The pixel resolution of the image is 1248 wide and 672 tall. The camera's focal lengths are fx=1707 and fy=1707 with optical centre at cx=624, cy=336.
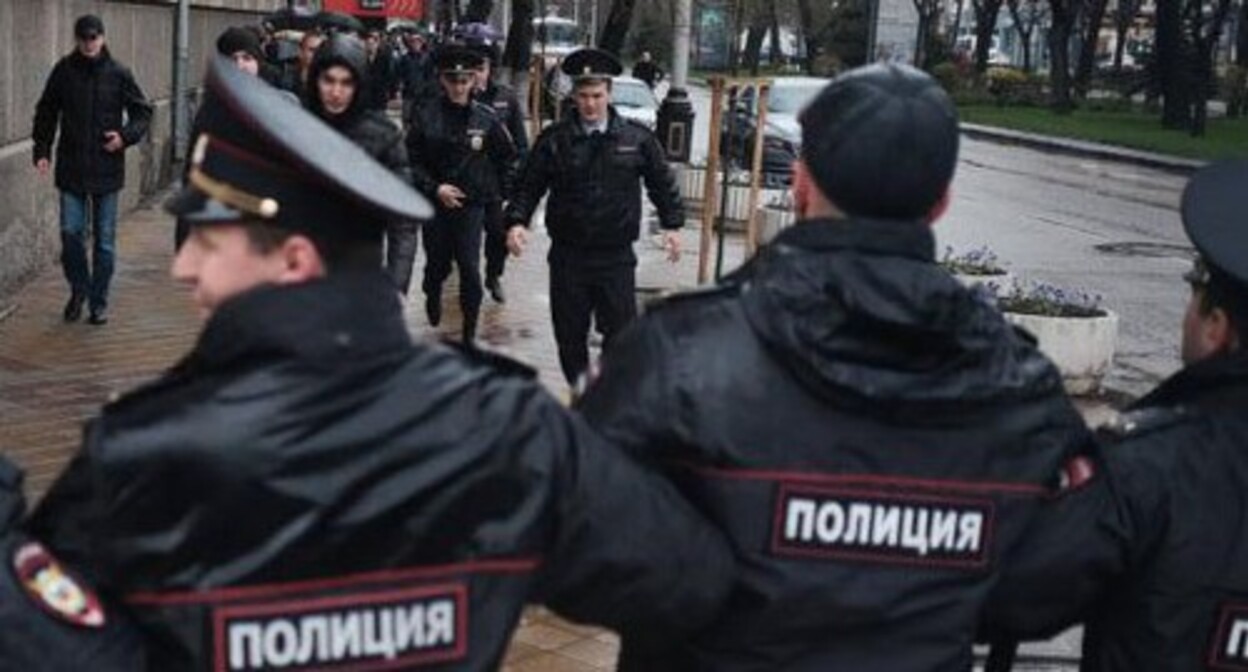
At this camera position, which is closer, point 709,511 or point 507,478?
point 507,478

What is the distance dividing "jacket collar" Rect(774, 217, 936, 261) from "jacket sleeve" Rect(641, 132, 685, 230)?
546 centimetres

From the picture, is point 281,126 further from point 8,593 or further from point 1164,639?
point 1164,639

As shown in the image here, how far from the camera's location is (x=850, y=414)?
2.32 m

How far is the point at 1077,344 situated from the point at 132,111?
18.1 ft

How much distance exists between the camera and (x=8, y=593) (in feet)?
6.39

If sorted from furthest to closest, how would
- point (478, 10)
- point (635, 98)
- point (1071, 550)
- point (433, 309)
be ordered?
1. point (478, 10)
2. point (635, 98)
3. point (433, 309)
4. point (1071, 550)

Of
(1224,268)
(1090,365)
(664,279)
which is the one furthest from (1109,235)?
(1224,268)

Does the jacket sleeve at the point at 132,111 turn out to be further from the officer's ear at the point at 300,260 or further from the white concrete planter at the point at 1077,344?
the officer's ear at the point at 300,260

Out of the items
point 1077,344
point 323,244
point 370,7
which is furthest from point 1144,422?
point 370,7

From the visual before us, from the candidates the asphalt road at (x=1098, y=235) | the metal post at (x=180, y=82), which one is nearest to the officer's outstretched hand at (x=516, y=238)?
the asphalt road at (x=1098, y=235)

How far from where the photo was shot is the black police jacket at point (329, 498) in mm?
1919

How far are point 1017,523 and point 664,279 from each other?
415 inches

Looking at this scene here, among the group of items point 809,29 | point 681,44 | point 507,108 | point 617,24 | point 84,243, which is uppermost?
point 809,29

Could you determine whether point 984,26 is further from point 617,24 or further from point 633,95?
point 617,24
